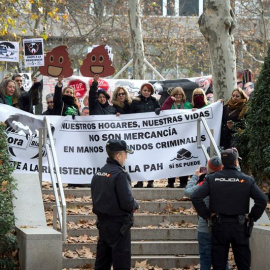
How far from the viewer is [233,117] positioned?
14.2m

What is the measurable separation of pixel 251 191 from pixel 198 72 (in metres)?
42.0

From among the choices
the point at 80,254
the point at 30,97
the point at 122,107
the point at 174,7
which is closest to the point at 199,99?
the point at 122,107

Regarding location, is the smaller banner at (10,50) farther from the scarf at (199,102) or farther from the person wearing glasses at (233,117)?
the person wearing glasses at (233,117)

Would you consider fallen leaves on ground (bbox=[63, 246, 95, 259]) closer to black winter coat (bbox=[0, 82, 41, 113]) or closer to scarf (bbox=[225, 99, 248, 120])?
scarf (bbox=[225, 99, 248, 120])

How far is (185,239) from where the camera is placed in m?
12.4

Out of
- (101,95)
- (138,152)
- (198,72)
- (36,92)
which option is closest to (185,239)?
(138,152)

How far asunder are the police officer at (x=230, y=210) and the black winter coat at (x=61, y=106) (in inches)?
207

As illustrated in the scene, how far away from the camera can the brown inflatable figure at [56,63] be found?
14.8m

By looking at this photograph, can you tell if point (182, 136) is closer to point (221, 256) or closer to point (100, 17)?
point (221, 256)

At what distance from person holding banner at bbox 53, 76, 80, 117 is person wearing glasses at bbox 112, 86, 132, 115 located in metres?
0.72

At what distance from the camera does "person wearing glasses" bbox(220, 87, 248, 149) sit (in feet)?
46.2

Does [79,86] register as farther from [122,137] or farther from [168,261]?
[168,261]

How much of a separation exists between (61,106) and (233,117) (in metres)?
2.95

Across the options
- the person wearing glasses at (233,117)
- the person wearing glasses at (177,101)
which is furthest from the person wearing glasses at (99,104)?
the person wearing glasses at (233,117)
